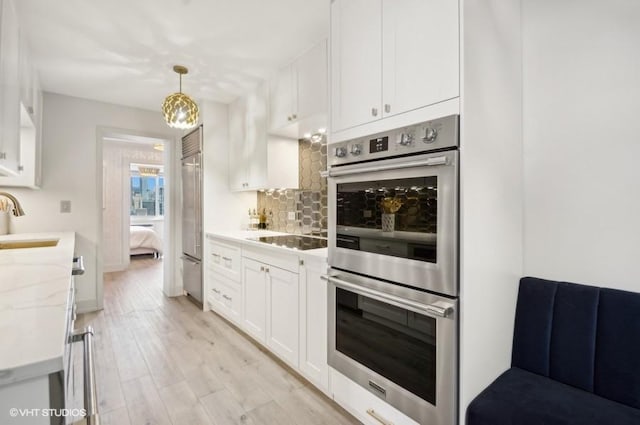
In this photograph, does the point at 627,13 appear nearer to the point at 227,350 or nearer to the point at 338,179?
the point at 338,179

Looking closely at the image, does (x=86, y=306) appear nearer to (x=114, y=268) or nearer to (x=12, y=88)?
(x=114, y=268)

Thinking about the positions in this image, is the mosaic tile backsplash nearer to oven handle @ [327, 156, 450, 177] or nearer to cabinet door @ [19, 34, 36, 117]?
oven handle @ [327, 156, 450, 177]

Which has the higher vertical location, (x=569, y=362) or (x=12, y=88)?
(x=12, y=88)

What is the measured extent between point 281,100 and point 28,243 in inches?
98.6

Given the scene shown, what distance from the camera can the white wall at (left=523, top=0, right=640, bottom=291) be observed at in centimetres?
136

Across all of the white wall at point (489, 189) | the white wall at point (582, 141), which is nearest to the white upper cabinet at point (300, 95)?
the white wall at point (489, 189)

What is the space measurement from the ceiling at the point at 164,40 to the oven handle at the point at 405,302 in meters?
1.77

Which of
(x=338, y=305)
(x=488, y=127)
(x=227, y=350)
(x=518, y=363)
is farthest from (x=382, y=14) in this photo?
(x=227, y=350)

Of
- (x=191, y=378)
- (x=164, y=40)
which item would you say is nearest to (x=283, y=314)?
(x=191, y=378)

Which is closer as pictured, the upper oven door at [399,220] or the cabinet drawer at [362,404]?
the upper oven door at [399,220]

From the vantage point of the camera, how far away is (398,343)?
59.6 inches

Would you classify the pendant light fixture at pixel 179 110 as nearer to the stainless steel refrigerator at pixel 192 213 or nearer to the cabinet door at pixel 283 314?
the stainless steel refrigerator at pixel 192 213

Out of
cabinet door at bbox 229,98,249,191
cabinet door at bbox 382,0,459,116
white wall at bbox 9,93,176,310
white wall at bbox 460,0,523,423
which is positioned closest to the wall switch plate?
white wall at bbox 9,93,176,310

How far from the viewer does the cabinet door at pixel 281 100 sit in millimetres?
2758
